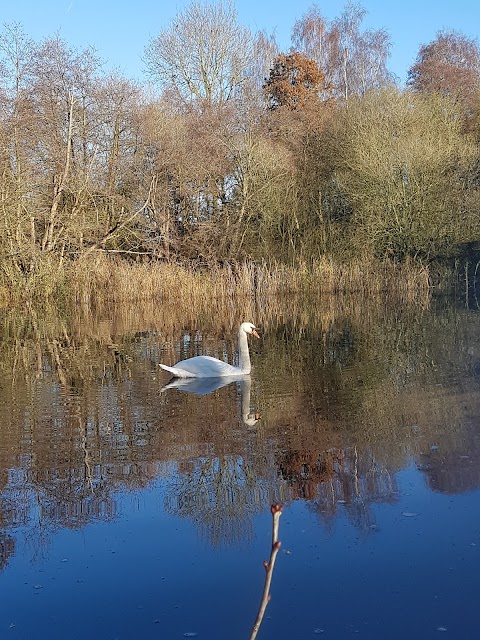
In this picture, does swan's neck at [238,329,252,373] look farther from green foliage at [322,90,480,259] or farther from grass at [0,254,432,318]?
green foliage at [322,90,480,259]

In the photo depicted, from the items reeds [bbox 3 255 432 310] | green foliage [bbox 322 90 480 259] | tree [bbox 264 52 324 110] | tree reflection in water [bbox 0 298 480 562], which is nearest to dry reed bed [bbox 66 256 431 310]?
reeds [bbox 3 255 432 310]

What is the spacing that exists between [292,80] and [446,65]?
7685mm

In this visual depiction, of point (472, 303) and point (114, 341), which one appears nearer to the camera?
point (114, 341)

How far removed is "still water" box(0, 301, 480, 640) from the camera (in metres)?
3.72

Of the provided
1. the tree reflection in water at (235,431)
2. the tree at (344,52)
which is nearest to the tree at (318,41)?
the tree at (344,52)

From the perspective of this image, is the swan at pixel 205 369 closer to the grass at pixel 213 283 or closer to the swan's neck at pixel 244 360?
the swan's neck at pixel 244 360

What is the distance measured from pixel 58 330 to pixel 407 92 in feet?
53.5

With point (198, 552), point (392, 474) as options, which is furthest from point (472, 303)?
point (198, 552)

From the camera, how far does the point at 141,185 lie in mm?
26531

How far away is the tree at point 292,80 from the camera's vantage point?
36.0 m

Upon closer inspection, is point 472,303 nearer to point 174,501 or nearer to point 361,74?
point 174,501

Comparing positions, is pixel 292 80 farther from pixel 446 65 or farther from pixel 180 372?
pixel 180 372

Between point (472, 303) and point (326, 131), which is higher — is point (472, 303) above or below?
below

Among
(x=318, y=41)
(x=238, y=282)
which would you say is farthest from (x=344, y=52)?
(x=238, y=282)
